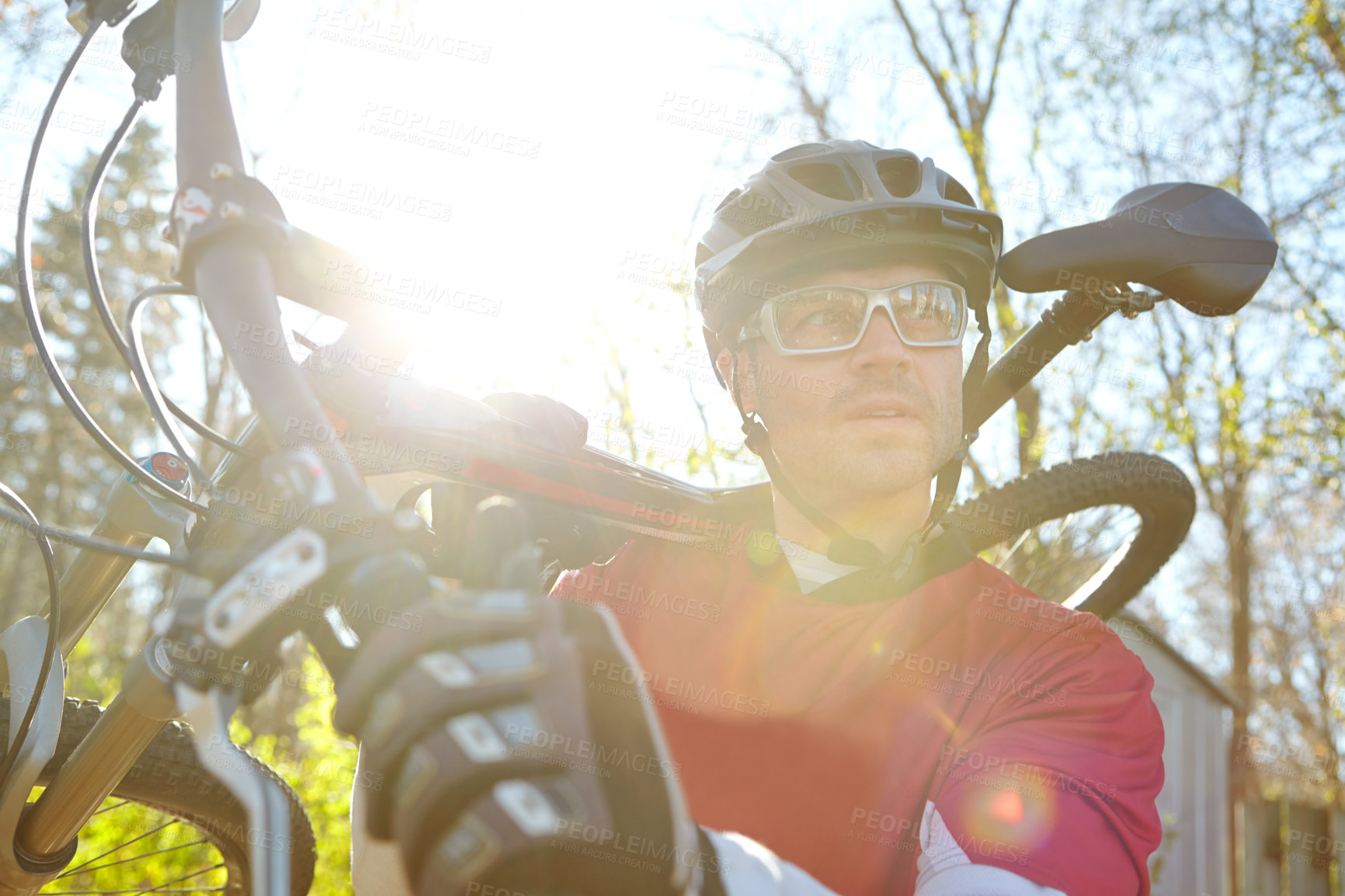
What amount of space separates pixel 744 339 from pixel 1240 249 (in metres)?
1.34

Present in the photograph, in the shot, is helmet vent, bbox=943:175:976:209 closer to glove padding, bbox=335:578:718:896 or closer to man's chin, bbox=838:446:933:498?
man's chin, bbox=838:446:933:498

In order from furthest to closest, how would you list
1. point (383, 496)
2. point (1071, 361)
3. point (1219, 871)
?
point (1219, 871)
point (1071, 361)
point (383, 496)

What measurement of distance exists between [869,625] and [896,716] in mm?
271

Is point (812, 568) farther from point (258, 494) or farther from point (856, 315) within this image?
point (258, 494)

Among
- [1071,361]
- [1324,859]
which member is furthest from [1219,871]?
[1071,361]

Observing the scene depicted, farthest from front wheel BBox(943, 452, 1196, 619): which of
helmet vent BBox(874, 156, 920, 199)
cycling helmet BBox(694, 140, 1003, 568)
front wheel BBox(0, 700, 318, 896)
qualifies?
front wheel BBox(0, 700, 318, 896)

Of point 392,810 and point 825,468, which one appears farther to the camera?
point 825,468

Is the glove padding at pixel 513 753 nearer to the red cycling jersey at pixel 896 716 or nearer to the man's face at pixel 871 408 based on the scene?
the red cycling jersey at pixel 896 716

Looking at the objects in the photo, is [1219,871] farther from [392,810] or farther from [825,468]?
[392,810]

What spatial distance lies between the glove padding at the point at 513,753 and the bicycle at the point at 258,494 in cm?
9

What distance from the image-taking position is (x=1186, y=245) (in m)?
1.99

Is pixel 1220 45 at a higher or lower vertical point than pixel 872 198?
higher

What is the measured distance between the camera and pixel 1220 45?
9.41 m

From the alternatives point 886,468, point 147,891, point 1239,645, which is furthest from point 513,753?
point 1239,645
